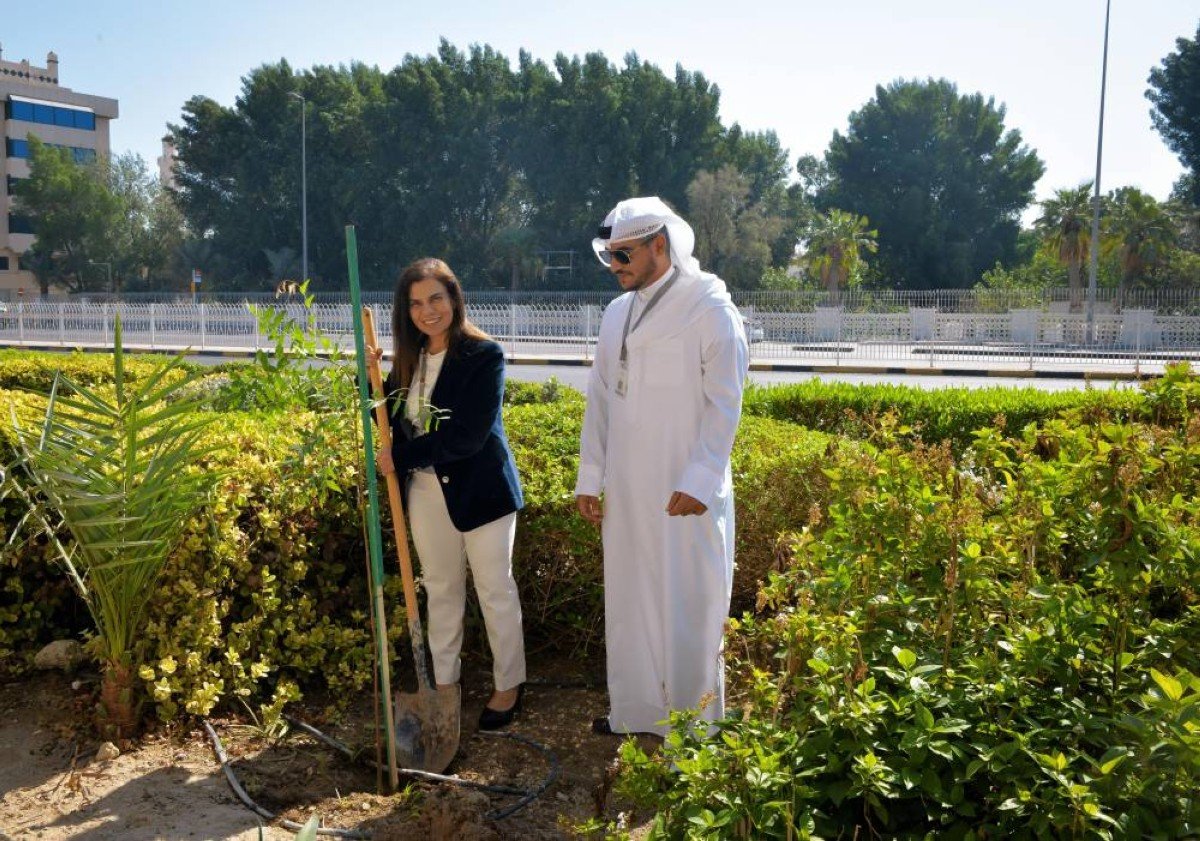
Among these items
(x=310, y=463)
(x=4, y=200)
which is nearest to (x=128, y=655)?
(x=310, y=463)

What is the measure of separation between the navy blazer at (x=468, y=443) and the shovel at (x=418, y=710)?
6.2 inches

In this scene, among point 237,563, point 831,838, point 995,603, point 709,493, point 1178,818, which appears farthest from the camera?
point 237,563

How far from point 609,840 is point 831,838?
0.36 meters

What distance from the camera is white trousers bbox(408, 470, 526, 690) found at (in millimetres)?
3676

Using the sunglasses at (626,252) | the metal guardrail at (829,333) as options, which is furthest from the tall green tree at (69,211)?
the sunglasses at (626,252)

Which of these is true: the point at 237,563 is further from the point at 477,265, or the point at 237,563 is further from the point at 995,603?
the point at 477,265

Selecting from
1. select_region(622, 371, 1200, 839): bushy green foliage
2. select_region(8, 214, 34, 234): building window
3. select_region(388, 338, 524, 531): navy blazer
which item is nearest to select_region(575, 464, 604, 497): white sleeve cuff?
select_region(388, 338, 524, 531): navy blazer

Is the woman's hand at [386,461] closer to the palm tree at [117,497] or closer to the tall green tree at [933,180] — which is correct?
the palm tree at [117,497]

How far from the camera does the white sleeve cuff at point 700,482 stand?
320cm

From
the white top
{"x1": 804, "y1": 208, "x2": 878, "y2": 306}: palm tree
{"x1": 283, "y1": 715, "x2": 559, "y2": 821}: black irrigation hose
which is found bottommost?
{"x1": 283, "y1": 715, "x2": 559, "y2": 821}: black irrigation hose

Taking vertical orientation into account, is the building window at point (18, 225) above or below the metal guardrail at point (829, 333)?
above

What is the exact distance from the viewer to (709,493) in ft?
10.5

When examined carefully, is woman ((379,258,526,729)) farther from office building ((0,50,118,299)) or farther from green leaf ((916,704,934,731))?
office building ((0,50,118,299))

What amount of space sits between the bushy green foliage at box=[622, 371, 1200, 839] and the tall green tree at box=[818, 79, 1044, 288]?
53006 millimetres
